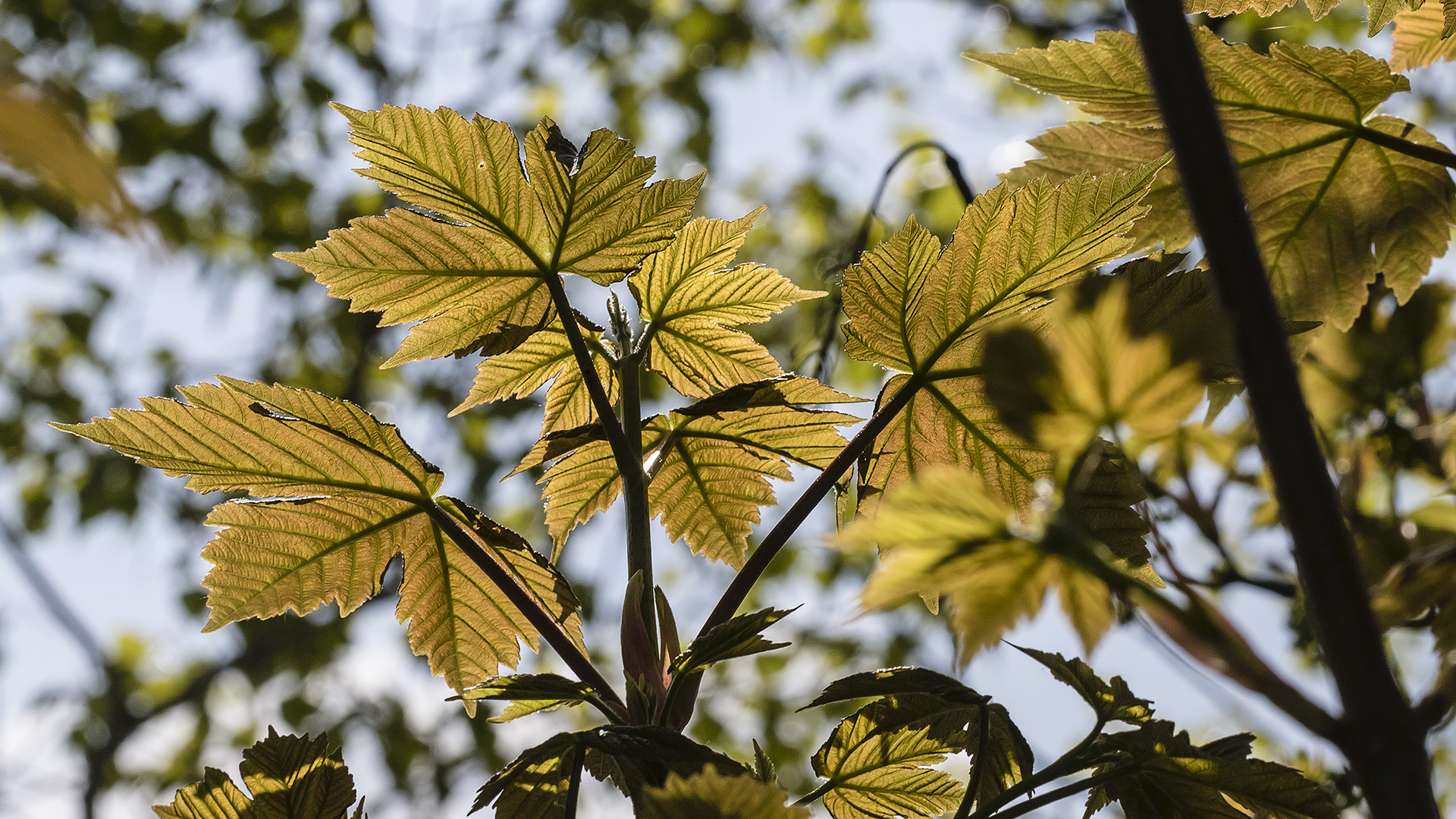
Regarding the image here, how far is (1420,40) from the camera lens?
52cm

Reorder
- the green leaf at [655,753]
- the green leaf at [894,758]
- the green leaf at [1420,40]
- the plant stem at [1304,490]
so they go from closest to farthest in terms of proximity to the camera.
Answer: the plant stem at [1304,490] < the green leaf at [655,753] < the green leaf at [894,758] < the green leaf at [1420,40]

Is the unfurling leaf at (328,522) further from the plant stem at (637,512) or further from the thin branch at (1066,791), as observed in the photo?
the thin branch at (1066,791)

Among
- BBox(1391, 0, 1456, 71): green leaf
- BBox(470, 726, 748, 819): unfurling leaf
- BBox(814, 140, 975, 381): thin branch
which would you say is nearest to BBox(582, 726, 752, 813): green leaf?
BBox(470, 726, 748, 819): unfurling leaf

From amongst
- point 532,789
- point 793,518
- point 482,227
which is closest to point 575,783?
point 532,789

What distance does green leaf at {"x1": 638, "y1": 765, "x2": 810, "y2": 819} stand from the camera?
10.4 inches

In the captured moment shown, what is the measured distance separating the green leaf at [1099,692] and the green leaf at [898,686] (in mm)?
36

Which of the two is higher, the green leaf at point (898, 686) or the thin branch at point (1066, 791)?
the green leaf at point (898, 686)

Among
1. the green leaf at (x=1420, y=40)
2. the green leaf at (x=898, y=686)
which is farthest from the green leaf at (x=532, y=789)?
the green leaf at (x=1420, y=40)

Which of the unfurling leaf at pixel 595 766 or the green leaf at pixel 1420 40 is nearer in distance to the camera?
the unfurling leaf at pixel 595 766

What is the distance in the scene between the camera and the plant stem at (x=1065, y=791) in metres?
0.31

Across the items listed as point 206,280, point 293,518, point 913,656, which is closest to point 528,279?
point 293,518

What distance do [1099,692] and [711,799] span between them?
216mm

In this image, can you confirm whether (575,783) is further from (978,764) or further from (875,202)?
(875,202)

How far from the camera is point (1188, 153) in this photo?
21 cm
